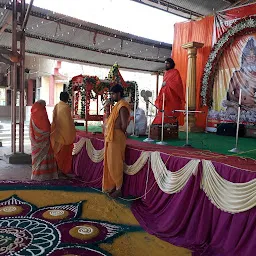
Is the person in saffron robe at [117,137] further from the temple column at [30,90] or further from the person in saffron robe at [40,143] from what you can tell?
the temple column at [30,90]

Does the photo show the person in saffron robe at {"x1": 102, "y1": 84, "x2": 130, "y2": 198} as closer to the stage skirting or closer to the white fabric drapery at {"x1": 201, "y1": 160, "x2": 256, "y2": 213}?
the stage skirting

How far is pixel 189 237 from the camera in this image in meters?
2.66

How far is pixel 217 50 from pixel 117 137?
4580 millimetres

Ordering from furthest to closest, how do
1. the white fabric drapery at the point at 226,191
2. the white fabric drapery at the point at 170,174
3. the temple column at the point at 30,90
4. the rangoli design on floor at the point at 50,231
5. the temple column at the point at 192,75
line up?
the temple column at the point at 30,90 < the temple column at the point at 192,75 < the white fabric drapery at the point at 170,174 < the rangoli design on floor at the point at 50,231 < the white fabric drapery at the point at 226,191

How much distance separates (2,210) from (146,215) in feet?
5.29

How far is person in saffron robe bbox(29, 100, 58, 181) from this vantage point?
4.41 meters

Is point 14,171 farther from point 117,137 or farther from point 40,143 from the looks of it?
point 117,137

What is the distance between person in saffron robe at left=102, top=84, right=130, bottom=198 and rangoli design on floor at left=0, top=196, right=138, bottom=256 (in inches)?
23.6

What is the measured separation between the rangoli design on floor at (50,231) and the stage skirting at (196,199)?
0.48 meters

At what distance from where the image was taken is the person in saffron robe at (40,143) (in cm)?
441

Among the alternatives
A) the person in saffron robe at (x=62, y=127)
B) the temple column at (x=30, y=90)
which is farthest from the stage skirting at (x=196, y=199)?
the temple column at (x=30, y=90)

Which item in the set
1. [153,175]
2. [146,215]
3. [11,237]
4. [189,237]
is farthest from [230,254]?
[11,237]

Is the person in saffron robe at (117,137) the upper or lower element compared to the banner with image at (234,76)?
lower

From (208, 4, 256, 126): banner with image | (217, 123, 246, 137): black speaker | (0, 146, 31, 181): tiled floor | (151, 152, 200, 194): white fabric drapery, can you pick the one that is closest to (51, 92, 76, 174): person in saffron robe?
(0, 146, 31, 181): tiled floor
